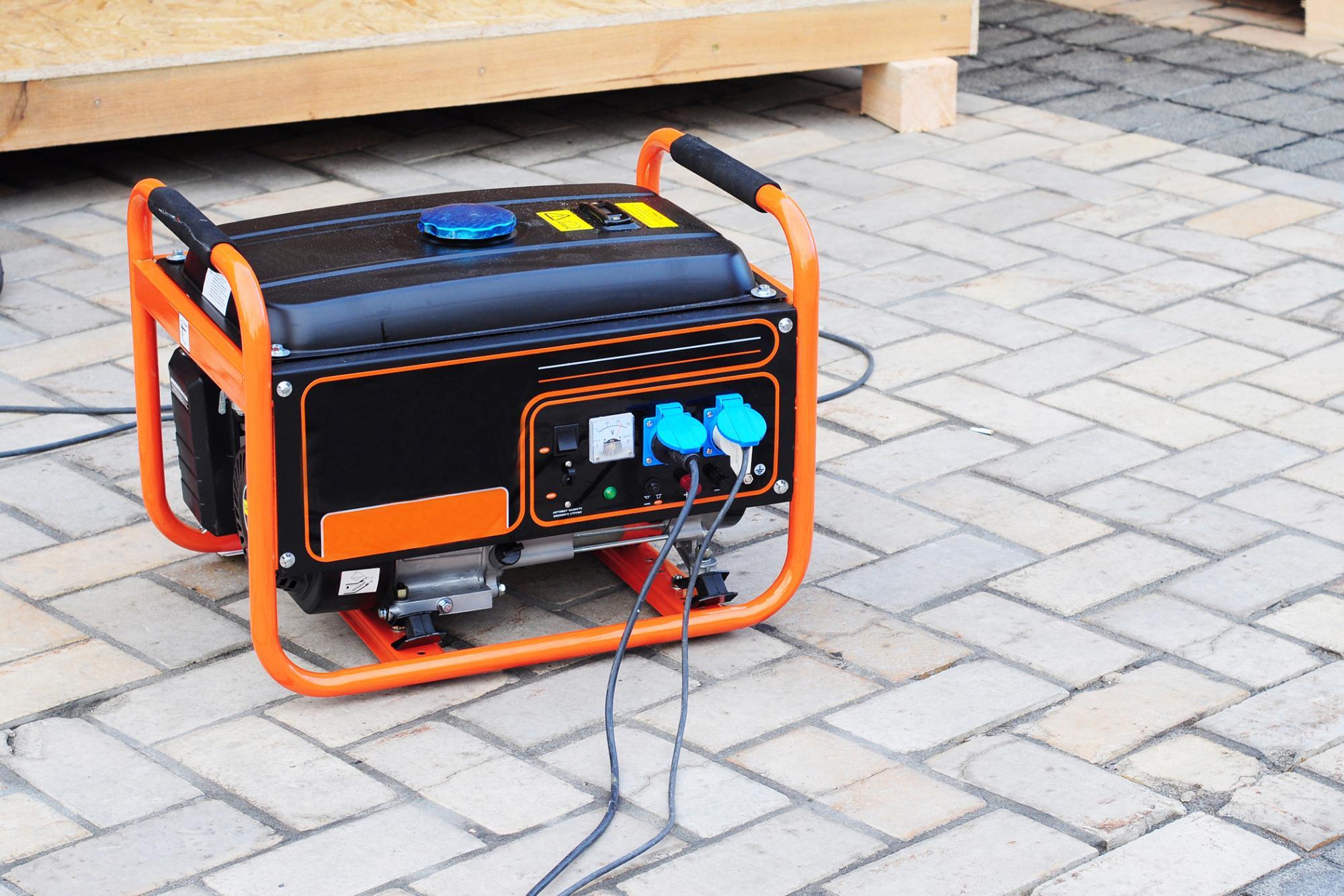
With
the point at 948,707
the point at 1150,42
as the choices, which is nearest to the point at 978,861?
the point at 948,707

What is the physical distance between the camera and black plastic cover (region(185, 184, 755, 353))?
2.51 meters

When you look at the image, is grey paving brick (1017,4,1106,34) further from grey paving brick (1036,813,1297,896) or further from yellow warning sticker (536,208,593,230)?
grey paving brick (1036,813,1297,896)

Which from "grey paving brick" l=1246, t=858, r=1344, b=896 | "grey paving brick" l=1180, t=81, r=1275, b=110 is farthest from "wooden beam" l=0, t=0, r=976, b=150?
"grey paving brick" l=1246, t=858, r=1344, b=896

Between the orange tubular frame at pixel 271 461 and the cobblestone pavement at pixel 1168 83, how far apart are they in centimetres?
316

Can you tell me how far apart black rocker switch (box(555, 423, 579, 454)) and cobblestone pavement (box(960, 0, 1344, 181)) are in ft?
11.5

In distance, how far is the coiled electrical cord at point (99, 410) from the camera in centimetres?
365

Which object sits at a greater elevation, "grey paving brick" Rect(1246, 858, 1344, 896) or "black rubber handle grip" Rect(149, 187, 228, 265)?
"black rubber handle grip" Rect(149, 187, 228, 265)

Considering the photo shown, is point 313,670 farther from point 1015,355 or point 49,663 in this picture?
point 1015,355

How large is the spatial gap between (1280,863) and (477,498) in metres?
1.27

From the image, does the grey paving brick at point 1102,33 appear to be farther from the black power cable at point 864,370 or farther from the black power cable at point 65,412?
the black power cable at point 65,412

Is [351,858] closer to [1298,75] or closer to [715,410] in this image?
[715,410]

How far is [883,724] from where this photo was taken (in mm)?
2734

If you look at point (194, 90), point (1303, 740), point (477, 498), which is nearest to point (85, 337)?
point (194, 90)

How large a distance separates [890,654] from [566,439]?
2.31 ft
